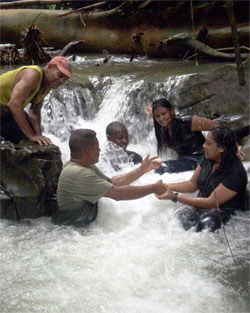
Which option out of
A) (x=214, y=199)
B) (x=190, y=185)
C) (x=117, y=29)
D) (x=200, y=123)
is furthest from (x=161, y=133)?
(x=117, y=29)

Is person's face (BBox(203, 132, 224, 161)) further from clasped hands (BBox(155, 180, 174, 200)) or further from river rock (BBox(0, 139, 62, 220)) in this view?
river rock (BBox(0, 139, 62, 220))

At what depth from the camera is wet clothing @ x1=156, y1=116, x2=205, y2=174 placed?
538cm

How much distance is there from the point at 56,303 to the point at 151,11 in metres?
7.99

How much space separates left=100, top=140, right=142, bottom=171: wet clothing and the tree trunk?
13.5ft

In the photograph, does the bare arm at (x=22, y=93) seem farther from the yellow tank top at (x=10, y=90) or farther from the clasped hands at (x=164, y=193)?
the clasped hands at (x=164, y=193)

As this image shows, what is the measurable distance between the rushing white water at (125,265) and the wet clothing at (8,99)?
1.02 m

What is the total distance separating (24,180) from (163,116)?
73.7 inches

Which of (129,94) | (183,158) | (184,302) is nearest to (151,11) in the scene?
(129,94)

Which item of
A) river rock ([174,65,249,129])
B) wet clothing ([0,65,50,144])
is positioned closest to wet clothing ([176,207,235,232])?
wet clothing ([0,65,50,144])

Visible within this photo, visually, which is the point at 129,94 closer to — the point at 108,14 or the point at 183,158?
the point at 183,158

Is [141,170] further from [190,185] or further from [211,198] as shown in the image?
[211,198]

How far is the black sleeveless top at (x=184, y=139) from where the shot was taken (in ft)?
17.7

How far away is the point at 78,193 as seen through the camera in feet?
13.4

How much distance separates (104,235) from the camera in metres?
4.12
